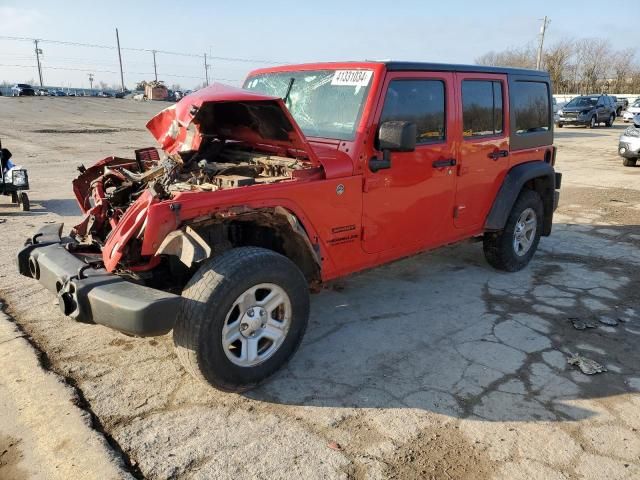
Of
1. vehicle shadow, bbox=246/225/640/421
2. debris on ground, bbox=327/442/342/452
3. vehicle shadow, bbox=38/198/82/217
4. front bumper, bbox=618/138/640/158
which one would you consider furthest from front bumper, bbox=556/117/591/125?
debris on ground, bbox=327/442/342/452

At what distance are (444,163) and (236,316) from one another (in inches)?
88.5

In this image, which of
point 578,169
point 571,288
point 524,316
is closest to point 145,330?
point 524,316

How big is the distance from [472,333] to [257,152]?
2.21m

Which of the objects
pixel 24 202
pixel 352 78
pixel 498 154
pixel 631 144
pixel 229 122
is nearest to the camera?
pixel 352 78

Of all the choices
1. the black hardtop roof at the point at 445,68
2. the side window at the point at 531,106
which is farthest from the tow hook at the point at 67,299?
the side window at the point at 531,106

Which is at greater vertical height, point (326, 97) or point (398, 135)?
point (326, 97)

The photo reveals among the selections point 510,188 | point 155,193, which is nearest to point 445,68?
point 510,188

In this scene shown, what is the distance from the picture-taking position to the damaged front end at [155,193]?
278cm

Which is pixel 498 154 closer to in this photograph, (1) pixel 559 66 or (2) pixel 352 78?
(2) pixel 352 78

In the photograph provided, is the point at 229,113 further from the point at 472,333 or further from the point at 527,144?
the point at 527,144

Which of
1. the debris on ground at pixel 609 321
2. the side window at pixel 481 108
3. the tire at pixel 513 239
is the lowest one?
the debris on ground at pixel 609 321

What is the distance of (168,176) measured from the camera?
3.48 m

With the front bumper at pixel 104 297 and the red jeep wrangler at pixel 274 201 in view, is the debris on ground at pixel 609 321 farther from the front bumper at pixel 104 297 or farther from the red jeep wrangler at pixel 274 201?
the front bumper at pixel 104 297

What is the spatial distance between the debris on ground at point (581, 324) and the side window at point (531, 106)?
6.37 ft
